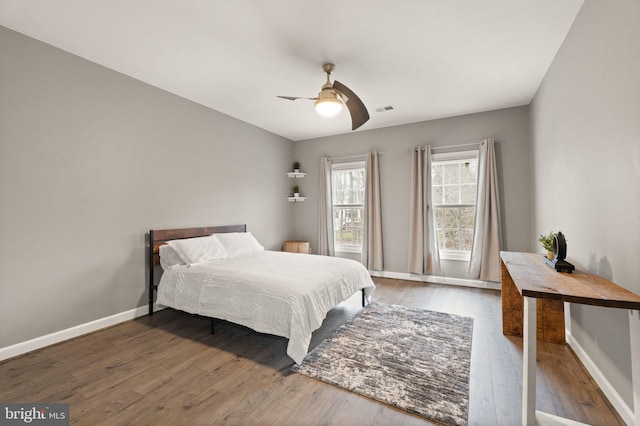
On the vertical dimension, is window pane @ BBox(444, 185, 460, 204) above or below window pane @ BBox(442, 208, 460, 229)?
above

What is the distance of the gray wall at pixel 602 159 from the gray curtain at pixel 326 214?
141 inches

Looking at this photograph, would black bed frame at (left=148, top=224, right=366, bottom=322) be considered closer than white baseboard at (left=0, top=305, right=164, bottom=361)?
No

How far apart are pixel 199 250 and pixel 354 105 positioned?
8.06ft

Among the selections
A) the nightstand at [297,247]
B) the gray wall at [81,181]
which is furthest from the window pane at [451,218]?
the gray wall at [81,181]

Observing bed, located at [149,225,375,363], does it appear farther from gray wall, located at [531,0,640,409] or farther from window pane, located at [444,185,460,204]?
window pane, located at [444,185,460,204]

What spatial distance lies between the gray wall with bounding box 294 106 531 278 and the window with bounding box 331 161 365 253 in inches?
14.2

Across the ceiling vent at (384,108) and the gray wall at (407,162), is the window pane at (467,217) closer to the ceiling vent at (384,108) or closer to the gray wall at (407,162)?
the gray wall at (407,162)

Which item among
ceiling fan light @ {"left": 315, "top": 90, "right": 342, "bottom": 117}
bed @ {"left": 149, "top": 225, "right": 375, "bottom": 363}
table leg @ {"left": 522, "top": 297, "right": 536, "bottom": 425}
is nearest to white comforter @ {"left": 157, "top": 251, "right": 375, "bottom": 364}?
bed @ {"left": 149, "top": 225, "right": 375, "bottom": 363}

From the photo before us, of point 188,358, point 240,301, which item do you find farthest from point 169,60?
point 188,358

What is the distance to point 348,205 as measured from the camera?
5.69 m

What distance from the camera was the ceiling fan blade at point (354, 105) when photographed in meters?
2.75

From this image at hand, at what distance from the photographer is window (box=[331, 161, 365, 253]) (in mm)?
5590

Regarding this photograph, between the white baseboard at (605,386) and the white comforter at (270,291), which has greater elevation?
the white comforter at (270,291)

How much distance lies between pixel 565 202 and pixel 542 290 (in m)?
1.70
